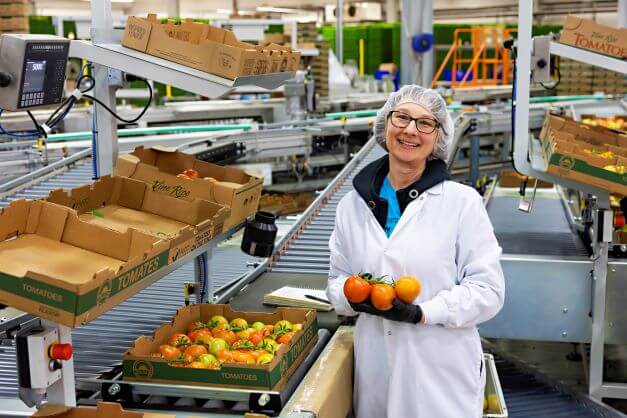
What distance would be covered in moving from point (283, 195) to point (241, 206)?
5730 mm

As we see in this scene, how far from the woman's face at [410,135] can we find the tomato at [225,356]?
85cm

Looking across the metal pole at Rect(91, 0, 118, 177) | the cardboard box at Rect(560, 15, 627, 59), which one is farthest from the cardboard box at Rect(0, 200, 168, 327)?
the cardboard box at Rect(560, 15, 627, 59)

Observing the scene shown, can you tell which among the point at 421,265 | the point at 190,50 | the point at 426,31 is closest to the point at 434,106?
the point at 421,265

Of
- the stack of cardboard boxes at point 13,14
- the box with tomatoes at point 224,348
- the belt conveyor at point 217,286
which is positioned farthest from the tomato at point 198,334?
the stack of cardboard boxes at point 13,14

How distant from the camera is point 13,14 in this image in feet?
28.1

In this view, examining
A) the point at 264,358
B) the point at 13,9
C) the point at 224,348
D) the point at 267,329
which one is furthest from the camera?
the point at 13,9

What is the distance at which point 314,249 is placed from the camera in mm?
4387

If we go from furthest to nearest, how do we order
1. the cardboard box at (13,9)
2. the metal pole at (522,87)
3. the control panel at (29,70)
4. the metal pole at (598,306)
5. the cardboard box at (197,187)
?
the cardboard box at (13,9) < the metal pole at (598,306) < the metal pole at (522,87) < the cardboard box at (197,187) < the control panel at (29,70)

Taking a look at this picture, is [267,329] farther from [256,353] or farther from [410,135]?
[410,135]

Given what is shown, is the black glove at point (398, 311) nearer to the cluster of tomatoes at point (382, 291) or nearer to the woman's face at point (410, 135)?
the cluster of tomatoes at point (382, 291)

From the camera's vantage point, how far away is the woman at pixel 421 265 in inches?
101

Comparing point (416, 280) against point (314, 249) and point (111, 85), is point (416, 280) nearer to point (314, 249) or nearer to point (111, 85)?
point (111, 85)

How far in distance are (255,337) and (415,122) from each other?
911 millimetres

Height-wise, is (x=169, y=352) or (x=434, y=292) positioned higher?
(x=434, y=292)
